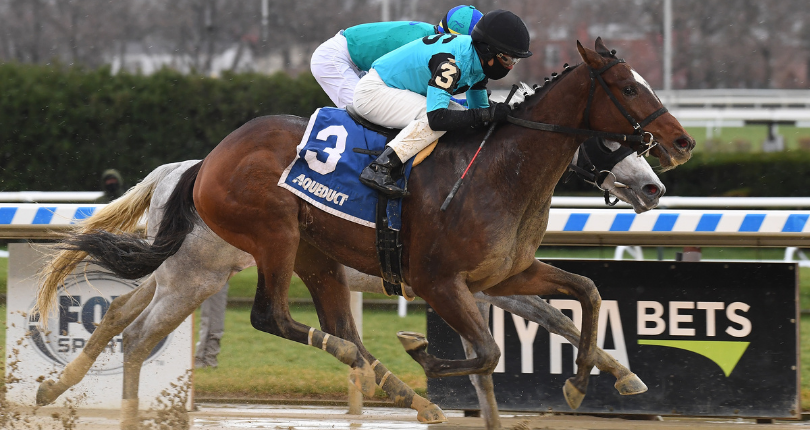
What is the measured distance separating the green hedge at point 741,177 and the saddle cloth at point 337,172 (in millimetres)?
8392

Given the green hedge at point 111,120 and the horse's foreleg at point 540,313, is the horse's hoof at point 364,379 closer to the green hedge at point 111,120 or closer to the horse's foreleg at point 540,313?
the horse's foreleg at point 540,313

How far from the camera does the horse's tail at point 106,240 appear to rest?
4156 mm

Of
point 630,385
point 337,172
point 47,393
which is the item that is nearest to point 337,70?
point 337,172

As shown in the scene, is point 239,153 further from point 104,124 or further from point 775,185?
point 775,185

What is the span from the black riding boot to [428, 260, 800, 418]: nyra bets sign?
1.40 metres

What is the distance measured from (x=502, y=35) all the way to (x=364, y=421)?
213 centimetres

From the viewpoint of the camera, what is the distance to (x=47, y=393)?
14.7 ft

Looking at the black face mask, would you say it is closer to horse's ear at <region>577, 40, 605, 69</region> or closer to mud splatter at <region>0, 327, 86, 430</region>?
horse's ear at <region>577, 40, 605, 69</region>

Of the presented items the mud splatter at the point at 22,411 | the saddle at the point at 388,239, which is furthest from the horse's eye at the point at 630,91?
the mud splatter at the point at 22,411

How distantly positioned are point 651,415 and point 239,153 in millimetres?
2514

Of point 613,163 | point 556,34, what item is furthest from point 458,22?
point 556,34

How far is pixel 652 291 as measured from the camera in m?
4.75

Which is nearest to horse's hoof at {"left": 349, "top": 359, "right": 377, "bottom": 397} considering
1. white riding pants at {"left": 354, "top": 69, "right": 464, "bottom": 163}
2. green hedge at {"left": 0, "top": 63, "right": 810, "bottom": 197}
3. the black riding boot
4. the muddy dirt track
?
the black riding boot

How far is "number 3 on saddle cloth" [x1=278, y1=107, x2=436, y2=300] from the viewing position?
3.64 metres
